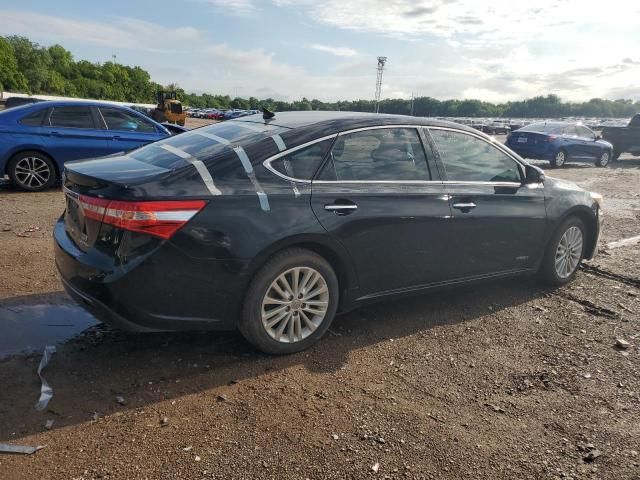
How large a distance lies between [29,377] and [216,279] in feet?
4.20

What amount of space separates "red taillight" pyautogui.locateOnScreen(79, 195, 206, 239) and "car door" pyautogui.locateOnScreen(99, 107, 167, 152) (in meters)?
6.77

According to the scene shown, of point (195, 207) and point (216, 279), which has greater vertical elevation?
point (195, 207)

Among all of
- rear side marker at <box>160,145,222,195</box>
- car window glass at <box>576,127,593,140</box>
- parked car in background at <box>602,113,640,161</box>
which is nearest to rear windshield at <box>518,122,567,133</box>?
car window glass at <box>576,127,593,140</box>

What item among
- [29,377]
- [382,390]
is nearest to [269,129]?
[382,390]

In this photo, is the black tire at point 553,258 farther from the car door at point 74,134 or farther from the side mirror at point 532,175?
the car door at point 74,134

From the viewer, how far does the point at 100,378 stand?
3373mm

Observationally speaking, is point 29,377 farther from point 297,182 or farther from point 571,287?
point 571,287

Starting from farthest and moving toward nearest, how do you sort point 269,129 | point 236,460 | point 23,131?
point 23,131 < point 269,129 < point 236,460

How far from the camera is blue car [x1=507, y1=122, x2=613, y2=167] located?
706 inches

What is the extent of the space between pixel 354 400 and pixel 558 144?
1709 centimetres

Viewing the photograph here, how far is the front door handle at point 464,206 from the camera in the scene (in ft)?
14.5

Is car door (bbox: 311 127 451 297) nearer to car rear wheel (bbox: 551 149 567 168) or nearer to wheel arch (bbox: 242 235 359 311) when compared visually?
wheel arch (bbox: 242 235 359 311)

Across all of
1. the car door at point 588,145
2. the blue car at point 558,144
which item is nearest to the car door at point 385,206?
the blue car at point 558,144

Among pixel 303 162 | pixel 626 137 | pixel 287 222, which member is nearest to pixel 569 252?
Answer: pixel 303 162
